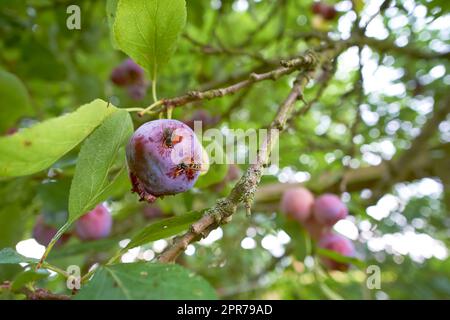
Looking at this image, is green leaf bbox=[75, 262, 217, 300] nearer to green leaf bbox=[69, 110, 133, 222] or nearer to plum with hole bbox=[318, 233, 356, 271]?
green leaf bbox=[69, 110, 133, 222]

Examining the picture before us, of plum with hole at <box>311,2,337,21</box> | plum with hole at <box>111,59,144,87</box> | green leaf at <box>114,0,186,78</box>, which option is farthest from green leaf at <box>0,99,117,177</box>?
plum with hole at <box>311,2,337,21</box>

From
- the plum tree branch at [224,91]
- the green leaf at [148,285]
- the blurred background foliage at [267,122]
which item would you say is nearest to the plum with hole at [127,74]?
the blurred background foliage at [267,122]

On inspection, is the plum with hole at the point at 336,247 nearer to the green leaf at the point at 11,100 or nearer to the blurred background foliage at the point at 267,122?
the blurred background foliage at the point at 267,122

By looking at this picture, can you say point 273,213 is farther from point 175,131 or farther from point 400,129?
point 175,131

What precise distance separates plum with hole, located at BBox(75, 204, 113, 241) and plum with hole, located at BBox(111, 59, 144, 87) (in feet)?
1.13

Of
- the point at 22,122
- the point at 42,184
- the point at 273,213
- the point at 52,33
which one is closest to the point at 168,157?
the point at 42,184

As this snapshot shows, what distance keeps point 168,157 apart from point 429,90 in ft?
4.74

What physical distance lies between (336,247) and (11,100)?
2.86 feet

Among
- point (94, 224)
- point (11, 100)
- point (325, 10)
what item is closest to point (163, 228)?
point (94, 224)

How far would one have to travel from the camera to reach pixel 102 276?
0.50 metres

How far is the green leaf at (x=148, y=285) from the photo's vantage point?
0.46 metres

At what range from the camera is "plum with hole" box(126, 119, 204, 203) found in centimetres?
57

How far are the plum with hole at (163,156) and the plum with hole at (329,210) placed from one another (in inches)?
25.2
